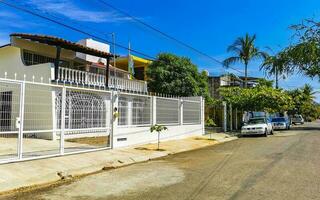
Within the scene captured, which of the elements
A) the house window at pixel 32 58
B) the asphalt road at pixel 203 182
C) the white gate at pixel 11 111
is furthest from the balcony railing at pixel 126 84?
the white gate at pixel 11 111

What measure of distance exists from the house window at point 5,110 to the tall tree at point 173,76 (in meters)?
24.9

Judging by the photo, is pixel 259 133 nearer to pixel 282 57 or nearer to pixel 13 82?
pixel 282 57

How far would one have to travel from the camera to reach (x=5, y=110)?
11.4 metres

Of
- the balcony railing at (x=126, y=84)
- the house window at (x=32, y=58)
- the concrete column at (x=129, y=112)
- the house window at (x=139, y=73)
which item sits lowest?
the concrete column at (x=129, y=112)

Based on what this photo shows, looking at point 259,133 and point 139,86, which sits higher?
point 139,86

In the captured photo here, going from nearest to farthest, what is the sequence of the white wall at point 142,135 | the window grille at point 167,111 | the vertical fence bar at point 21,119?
1. the vertical fence bar at point 21,119
2. the white wall at point 142,135
3. the window grille at point 167,111

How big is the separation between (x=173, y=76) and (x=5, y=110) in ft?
85.0

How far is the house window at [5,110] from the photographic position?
11109mm

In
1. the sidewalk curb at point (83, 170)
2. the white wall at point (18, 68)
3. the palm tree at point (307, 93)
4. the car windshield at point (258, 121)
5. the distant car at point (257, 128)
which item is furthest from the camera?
the palm tree at point (307, 93)

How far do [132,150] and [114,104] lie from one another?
204 centimetres

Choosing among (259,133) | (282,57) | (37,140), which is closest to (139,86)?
(259,133)

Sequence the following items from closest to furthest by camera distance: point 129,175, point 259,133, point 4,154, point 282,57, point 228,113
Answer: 1. point 129,175
2. point 4,154
3. point 282,57
4. point 259,133
5. point 228,113

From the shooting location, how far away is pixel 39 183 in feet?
31.3

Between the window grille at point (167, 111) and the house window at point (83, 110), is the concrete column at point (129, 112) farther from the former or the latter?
the window grille at point (167, 111)
